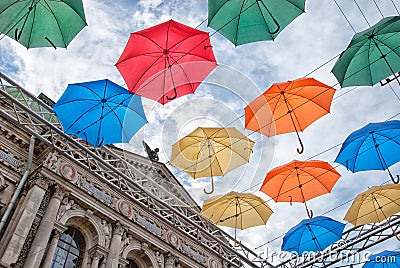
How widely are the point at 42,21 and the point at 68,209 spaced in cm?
690

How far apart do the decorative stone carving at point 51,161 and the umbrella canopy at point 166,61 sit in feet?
18.5

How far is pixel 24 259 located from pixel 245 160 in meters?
7.14

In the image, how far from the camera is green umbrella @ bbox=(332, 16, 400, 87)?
323 inches

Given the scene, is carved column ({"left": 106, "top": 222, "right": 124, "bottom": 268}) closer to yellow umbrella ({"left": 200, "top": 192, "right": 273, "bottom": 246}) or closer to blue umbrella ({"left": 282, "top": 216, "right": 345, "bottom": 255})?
yellow umbrella ({"left": 200, "top": 192, "right": 273, "bottom": 246})

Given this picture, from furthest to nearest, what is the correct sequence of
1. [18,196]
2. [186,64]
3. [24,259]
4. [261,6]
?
[18,196] → [24,259] → [186,64] → [261,6]

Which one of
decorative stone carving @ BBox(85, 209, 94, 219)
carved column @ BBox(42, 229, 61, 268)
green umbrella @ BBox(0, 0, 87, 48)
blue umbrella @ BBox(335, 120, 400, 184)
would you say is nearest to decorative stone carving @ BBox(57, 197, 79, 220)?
decorative stone carving @ BBox(85, 209, 94, 219)

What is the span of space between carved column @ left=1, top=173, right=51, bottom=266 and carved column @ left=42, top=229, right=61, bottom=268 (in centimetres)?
106

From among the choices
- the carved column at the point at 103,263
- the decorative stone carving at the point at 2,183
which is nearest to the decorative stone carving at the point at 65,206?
the decorative stone carving at the point at 2,183

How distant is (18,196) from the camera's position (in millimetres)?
11359

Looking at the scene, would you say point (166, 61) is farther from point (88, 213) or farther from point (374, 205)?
point (374, 205)

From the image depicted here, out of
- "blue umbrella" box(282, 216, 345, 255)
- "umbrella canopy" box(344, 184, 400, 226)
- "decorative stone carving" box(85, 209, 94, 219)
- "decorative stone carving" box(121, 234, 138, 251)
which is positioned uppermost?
"decorative stone carving" box(85, 209, 94, 219)

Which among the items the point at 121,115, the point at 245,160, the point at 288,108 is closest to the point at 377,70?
the point at 288,108

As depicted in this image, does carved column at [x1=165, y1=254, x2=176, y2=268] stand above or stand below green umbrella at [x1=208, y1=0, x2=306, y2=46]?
below

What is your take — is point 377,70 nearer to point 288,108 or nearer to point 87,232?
point 288,108
